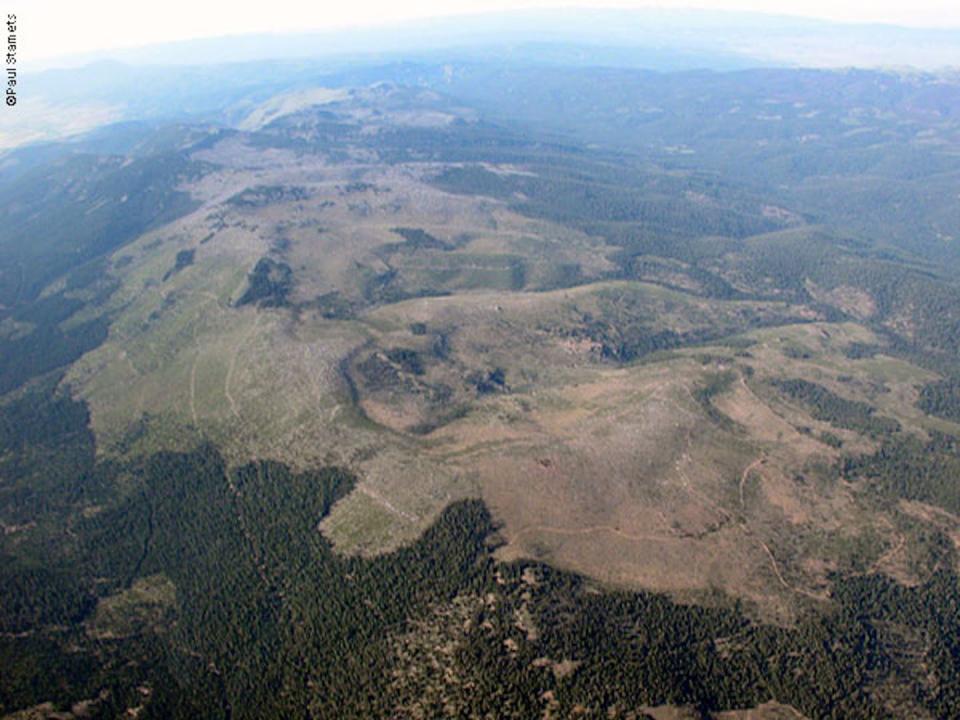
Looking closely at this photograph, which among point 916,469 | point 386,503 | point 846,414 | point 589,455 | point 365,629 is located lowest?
point 846,414

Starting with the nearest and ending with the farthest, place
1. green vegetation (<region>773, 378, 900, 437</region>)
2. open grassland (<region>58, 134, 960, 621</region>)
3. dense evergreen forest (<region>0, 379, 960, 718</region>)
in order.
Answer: dense evergreen forest (<region>0, 379, 960, 718</region>), open grassland (<region>58, 134, 960, 621</region>), green vegetation (<region>773, 378, 900, 437</region>)

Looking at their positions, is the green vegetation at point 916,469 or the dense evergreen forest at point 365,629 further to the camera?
the green vegetation at point 916,469

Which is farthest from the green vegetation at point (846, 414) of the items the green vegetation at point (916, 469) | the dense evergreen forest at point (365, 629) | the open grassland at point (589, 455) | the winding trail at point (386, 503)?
the winding trail at point (386, 503)

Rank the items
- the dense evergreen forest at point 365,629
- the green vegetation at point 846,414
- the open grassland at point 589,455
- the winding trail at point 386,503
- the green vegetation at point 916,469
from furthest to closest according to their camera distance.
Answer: the green vegetation at point 846,414
the green vegetation at point 916,469
the winding trail at point 386,503
the open grassland at point 589,455
the dense evergreen forest at point 365,629

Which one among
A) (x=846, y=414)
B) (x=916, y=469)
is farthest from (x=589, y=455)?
(x=846, y=414)

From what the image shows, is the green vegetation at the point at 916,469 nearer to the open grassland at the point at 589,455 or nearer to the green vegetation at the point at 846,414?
A: the open grassland at the point at 589,455

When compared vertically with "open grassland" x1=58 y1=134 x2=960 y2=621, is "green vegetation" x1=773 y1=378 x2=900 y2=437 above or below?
below

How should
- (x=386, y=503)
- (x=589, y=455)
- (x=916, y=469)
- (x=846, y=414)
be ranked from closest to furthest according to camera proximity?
(x=386, y=503)
(x=589, y=455)
(x=916, y=469)
(x=846, y=414)

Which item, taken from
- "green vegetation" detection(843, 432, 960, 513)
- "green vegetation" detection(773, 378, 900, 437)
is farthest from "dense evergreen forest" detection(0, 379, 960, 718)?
"green vegetation" detection(773, 378, 900, 437)

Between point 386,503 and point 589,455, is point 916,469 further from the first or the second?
point 386,503

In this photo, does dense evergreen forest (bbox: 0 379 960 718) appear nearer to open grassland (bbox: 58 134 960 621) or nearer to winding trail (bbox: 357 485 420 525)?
winding trail (bbox: 357 485 420 525)

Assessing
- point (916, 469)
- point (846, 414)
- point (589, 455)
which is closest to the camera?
point (589, 455)
